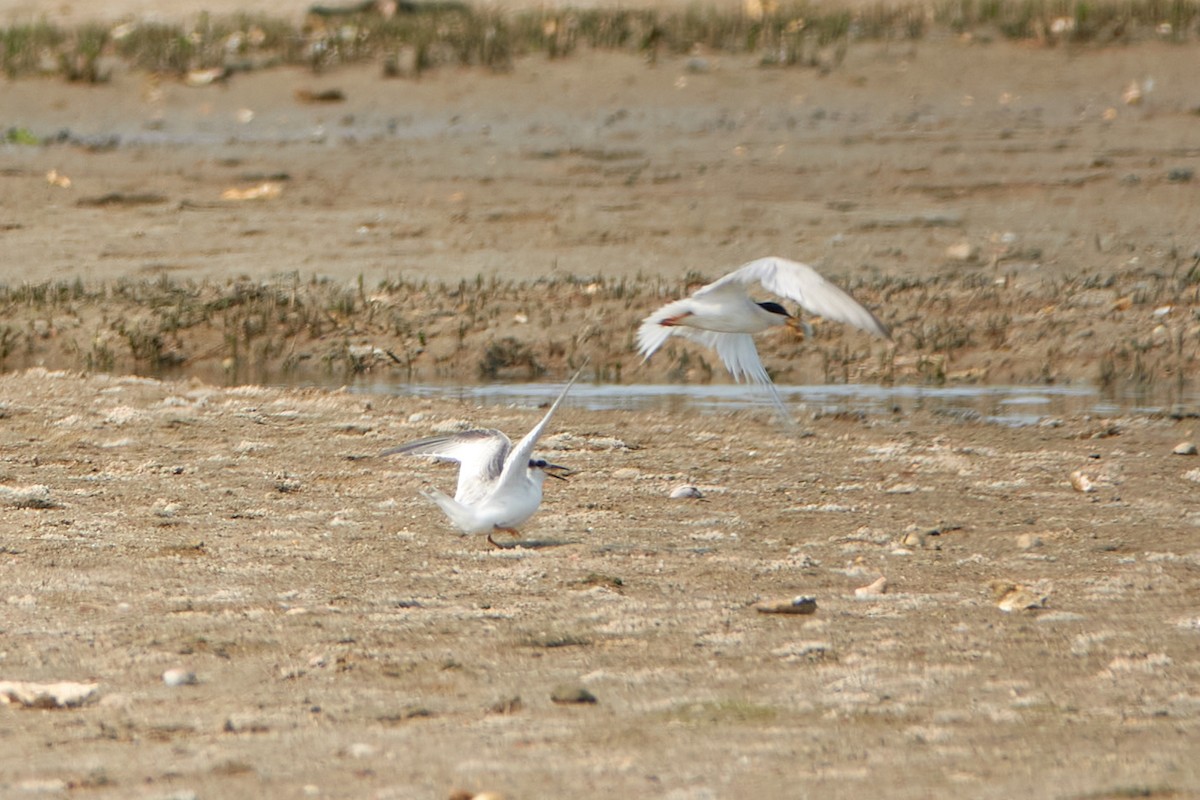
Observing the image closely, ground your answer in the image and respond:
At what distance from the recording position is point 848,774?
3525 mm

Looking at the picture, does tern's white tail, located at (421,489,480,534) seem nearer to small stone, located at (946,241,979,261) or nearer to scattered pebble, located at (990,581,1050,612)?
scattered pebble, located at (990,581,1050,612)

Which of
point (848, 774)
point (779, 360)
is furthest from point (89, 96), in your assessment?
point (848, 774)

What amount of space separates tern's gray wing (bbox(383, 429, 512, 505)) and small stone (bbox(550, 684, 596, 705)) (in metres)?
1.38

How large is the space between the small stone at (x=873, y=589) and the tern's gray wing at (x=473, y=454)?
45.3 inches

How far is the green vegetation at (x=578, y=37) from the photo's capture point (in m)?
15.1

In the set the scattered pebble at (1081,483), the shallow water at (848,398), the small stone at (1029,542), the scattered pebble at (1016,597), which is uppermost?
the scattered pebble at (1016,597)

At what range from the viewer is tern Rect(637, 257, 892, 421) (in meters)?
6.27

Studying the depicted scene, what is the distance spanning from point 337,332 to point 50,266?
2573 millimetres

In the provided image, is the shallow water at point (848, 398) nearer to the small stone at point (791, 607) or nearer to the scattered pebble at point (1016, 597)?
the scattered pebble at point (1016, 597)

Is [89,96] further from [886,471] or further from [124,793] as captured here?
[124,793]

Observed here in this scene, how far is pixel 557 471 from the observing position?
6.56 m

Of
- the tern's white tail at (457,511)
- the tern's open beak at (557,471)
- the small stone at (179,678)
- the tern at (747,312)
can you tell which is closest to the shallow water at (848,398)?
the tern at (747,312)

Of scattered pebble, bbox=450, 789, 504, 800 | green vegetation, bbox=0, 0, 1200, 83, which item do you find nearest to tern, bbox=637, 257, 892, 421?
scattered pebble, bbox=450, 789, 504, 800

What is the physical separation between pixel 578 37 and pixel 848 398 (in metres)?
7.89
